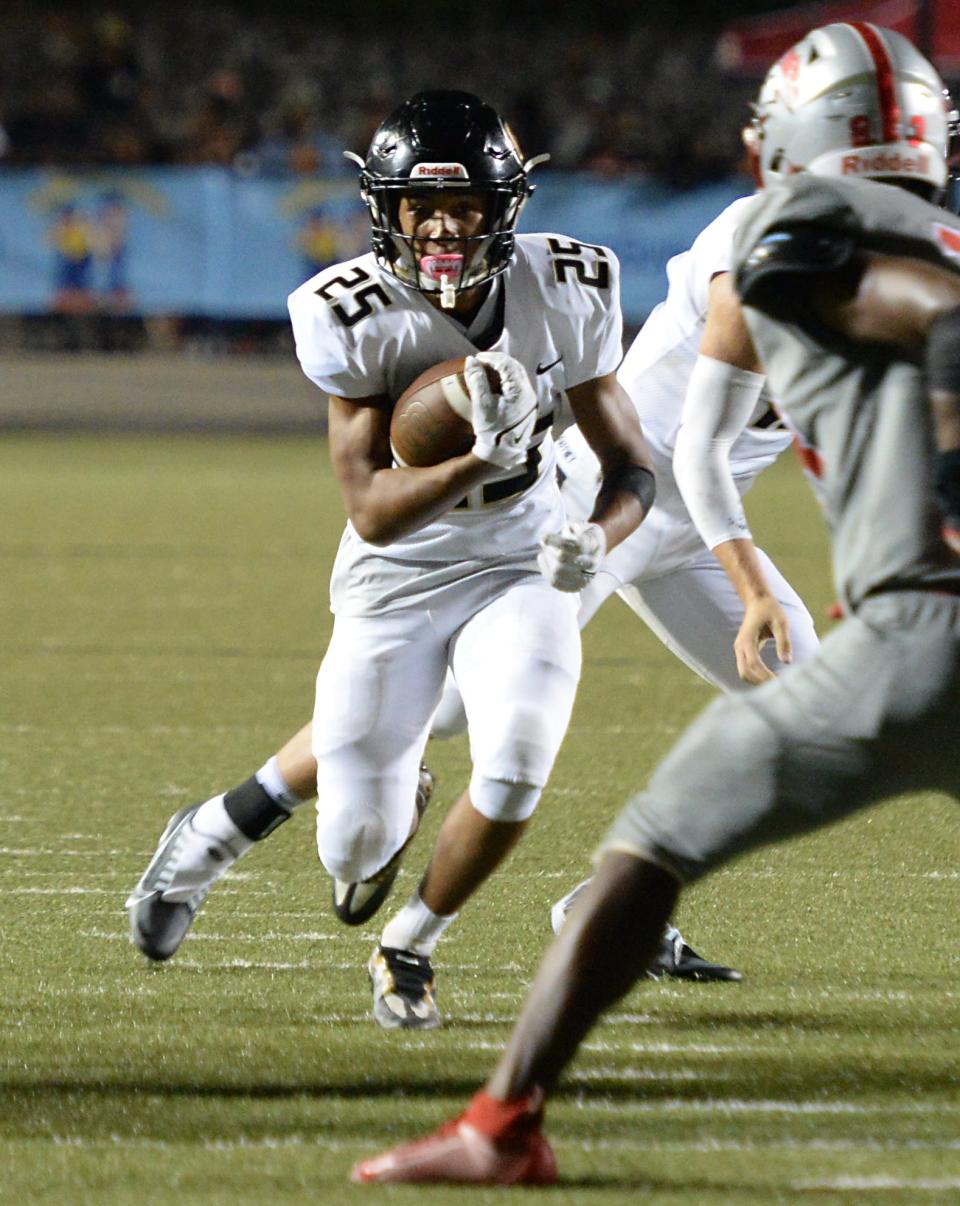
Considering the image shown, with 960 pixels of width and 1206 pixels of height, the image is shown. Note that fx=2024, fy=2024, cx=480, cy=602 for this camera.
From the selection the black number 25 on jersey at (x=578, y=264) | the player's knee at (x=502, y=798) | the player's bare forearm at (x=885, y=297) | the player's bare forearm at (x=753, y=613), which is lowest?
the player's knee at (x=502, y=798)

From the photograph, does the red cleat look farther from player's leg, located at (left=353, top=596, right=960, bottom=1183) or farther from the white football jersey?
the white football jersey

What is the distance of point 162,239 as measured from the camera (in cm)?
1689

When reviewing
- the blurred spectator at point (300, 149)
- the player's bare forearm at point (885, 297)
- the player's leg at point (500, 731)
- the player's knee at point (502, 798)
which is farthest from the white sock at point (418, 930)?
the blurred spectator at point (300, 149)

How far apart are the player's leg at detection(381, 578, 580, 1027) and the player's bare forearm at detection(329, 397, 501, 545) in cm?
23

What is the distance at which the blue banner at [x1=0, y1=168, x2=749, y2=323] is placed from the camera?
54.7ft

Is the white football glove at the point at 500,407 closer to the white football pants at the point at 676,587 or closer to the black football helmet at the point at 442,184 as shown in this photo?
the black football helmet at the point at 442,184

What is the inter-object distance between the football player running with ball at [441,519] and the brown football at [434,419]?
0.16 feet

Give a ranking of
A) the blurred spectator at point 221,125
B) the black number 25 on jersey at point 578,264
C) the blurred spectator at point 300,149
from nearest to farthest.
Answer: the black number 25 on jersey at point 578,264 → the blurred spectator at point 300,149 → the blurred spectator at point 221,125

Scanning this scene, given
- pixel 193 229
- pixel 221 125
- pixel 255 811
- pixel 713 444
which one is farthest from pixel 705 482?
pixel 221 125

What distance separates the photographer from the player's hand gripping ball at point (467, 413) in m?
3.08

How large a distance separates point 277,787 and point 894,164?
→ 165 centimetres

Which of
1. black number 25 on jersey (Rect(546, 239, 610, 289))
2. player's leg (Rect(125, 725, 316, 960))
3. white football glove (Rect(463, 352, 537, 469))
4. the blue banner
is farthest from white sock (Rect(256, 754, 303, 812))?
the blue banner

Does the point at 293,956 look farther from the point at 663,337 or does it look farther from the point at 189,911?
the point at 663,337

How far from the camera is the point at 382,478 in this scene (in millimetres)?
3281
